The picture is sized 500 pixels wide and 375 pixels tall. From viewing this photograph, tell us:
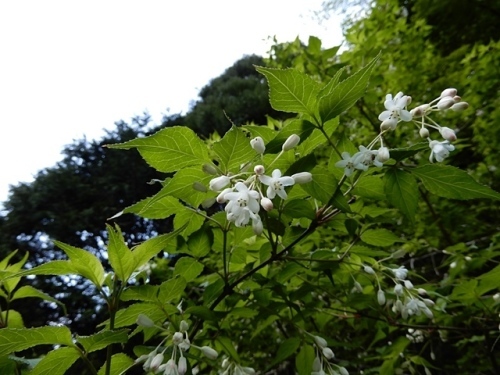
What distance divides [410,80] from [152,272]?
201cm

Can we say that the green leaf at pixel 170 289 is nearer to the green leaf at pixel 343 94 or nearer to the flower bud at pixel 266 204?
the flower bud at pixel 266 204

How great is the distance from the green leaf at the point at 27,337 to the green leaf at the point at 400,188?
0.65 metres

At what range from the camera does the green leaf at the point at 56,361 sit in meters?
0.69

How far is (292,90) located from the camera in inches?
30.5

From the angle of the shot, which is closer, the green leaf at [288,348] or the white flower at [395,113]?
the white flower at [395,113]

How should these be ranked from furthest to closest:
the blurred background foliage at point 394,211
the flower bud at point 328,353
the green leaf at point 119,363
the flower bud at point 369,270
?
1. the blurred background foliage at point 394,211
2. the flower bud at point 369,270
3. the flower bud at point 328,353
4. the green leaf at point 119,363

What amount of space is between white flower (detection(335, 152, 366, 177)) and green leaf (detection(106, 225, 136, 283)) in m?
0.41

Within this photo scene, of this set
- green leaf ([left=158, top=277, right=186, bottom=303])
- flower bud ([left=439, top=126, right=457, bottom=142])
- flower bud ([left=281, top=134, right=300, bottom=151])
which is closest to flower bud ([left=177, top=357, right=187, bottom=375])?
green leaf ([left=158, top=277, right=186, bottom=303])

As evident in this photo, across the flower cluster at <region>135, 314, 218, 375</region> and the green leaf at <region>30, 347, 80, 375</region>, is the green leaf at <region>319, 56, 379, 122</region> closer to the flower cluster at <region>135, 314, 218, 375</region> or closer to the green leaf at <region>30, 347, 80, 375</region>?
the flower cluster at <region>135, 314, 218, 375</region>

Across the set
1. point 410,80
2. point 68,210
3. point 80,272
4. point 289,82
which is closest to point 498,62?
point 410,80

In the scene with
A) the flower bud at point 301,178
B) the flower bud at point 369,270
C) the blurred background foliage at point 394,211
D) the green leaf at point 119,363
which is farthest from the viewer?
the blurred background foliage at point 394,211

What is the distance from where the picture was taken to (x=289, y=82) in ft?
2.52

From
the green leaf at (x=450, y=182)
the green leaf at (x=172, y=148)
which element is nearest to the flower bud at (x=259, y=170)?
the green leaf at (x=172, y=148)

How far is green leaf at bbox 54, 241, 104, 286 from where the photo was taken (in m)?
0.71
